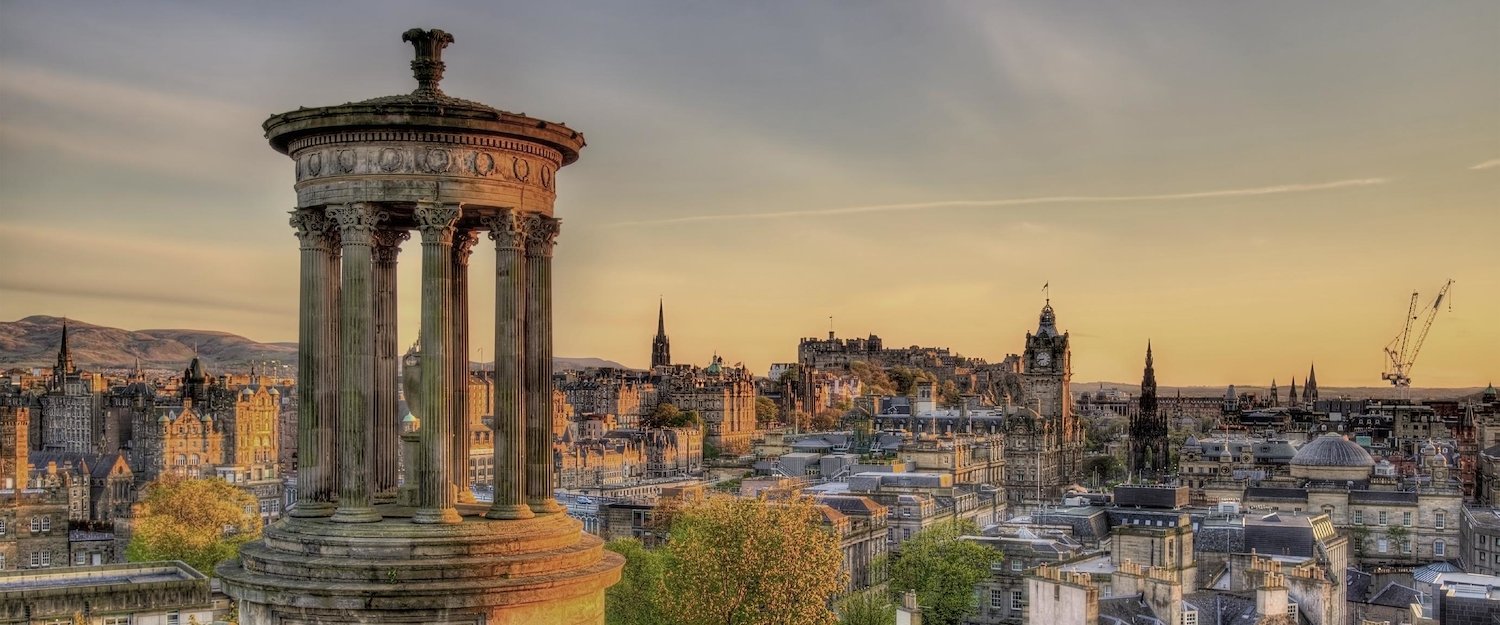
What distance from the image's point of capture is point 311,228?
500 inches

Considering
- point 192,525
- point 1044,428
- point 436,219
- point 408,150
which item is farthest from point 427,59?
point 1044,428

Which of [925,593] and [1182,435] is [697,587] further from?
[1182,435]

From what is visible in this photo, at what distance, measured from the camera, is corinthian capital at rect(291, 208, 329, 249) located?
41.7ft

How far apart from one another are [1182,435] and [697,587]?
14903cm

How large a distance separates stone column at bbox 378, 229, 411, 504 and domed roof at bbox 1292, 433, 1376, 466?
74.5 metres

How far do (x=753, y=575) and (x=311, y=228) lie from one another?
Result: 26.9m

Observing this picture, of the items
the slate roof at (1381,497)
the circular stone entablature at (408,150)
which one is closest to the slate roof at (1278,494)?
the slate roof at (1381,497)

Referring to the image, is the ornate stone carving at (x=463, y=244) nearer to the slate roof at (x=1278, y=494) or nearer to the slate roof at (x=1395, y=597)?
the slate roof at (x=1395, y=597)

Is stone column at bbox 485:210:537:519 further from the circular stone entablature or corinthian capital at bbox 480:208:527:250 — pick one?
the circular stone entablature

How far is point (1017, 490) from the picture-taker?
11138 centimetres

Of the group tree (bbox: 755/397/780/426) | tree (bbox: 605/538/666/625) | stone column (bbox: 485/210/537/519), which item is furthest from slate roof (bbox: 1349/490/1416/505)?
tree (bbox: 755/397/780/426)

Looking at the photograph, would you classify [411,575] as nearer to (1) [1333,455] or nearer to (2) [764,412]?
(1) [1333,455]

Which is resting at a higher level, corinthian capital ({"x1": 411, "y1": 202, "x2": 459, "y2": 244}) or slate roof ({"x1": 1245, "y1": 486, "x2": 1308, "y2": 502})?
corinthian capital ({"x1": 411, "y1": 202, "x2": 459, "y2": 244})

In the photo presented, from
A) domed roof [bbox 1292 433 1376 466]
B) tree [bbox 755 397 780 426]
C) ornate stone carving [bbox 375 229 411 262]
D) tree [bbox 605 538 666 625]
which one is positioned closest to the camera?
ornate stone carving [bbox 375 229 411 262]
